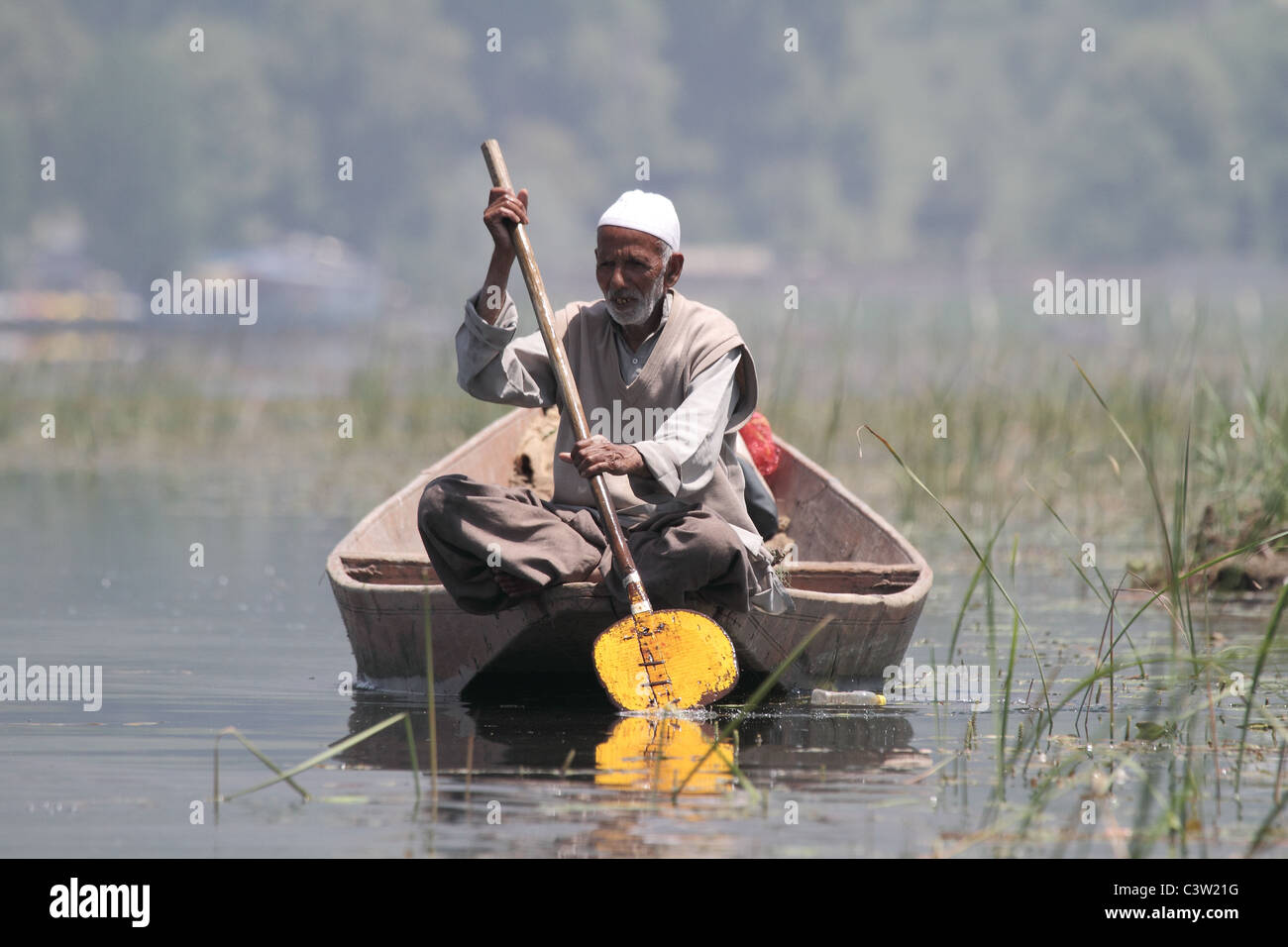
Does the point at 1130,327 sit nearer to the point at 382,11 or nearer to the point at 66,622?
the point at 66,622

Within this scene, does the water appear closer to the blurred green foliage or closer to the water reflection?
the water reflection

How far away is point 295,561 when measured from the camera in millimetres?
8680

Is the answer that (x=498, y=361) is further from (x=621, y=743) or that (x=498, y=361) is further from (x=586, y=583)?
(x=621, y=743)

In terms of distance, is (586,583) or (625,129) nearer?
(586,583)

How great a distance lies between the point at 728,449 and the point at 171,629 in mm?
2455

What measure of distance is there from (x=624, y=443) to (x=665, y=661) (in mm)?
584

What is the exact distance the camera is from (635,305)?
5.02m

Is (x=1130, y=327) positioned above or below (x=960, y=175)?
below

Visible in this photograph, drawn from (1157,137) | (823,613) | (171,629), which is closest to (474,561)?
(823,613)

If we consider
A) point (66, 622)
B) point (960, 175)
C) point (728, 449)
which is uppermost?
point (960, 175)

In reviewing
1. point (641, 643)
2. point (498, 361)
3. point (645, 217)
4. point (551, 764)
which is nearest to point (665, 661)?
point (641, 643)

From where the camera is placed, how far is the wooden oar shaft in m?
4.79

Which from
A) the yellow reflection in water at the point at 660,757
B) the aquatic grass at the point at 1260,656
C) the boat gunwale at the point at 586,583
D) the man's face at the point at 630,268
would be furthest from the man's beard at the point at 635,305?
the aquatic grass at the point at 1260,656
